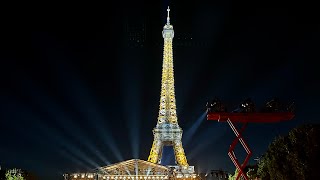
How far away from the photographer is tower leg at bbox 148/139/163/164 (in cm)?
6412

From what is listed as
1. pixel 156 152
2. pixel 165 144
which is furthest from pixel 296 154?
pixel 165 144

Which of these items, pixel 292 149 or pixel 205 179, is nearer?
pixel 292 149

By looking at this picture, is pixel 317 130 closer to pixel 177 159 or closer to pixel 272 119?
pixel 272 119

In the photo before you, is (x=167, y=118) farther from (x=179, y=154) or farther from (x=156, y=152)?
(x=179, y=154)

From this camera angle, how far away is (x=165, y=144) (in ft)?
225

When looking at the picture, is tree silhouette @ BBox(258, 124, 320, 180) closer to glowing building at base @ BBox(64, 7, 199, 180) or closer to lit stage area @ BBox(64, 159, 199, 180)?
lit stage area @ BBox(64, 159, 199, 180)

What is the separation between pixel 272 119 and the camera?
2728 centimetres

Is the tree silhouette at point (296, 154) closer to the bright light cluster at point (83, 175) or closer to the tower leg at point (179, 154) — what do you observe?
the bright light cluster at point (83, 175)

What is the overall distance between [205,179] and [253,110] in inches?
1298

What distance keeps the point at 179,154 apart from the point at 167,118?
596cm

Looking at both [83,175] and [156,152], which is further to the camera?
[156,152]

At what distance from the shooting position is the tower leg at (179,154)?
6337cm

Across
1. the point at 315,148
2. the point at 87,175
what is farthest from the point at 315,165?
the point at 87,175

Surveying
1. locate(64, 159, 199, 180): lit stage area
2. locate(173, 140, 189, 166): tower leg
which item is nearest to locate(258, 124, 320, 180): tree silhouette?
locate(64, 159, 199, 180): lit stage area
